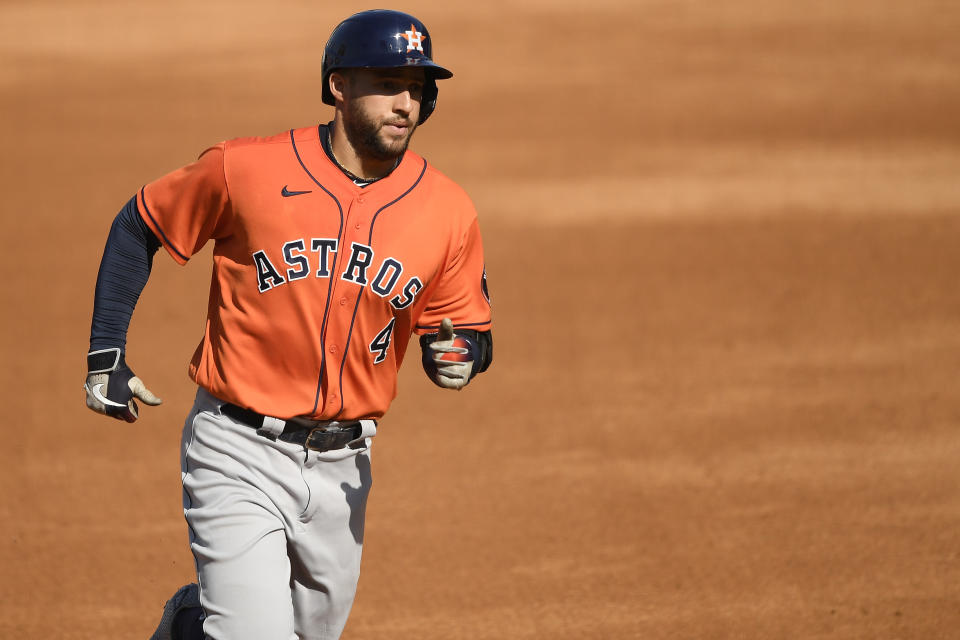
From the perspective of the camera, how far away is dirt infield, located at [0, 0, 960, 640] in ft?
19.9

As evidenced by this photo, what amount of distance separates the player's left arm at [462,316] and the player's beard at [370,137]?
37 cm

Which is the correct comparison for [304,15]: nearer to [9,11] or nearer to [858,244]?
[9,11]

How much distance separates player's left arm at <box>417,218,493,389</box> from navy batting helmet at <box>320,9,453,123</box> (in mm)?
562

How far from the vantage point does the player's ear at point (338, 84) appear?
3.81 m

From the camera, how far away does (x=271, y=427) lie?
3.67m

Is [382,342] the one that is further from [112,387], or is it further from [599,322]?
[599,322]

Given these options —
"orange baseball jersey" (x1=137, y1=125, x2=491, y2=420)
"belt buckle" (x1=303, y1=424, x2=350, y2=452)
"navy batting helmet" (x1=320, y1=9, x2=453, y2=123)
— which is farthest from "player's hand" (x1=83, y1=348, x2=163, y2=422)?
"navy batting helmet" (x1=320, y1=9, x2=453, y2=123)

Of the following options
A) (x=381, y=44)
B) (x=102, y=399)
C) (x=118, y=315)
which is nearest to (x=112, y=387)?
(x=102, y=399)

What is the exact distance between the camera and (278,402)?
3.69m

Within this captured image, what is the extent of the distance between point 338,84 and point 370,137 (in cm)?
24

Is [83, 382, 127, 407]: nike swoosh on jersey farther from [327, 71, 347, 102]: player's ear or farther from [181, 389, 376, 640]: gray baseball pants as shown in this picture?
[327, 71, 347, 102]: player's ear

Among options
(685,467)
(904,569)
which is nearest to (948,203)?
(685,467)

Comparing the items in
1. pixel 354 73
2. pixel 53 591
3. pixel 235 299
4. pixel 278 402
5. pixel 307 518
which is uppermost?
pixel 354 73

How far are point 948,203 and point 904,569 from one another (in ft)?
27.4
